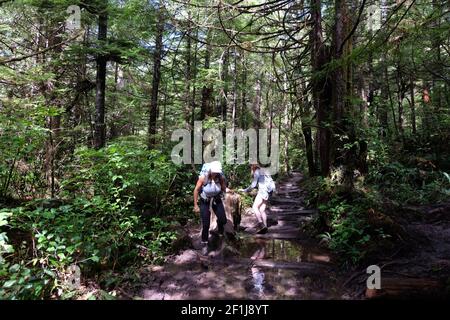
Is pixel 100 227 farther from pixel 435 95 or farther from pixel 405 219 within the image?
pixel 435 95

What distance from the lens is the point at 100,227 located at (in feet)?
21.2

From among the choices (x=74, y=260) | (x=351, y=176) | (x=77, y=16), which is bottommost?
(x=74, y=260)

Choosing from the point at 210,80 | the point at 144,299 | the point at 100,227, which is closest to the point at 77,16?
the point at 210,80

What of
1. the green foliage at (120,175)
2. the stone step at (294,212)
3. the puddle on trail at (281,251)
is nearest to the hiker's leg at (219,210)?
the puddle on trail at (281,251)

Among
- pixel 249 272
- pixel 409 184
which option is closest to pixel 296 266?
pixel 249 272

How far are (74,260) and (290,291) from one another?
3.65 meters

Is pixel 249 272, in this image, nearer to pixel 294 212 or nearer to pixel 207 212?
pixel 207 212

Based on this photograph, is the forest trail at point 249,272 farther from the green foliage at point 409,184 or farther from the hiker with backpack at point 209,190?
the green foliage at point 409,184

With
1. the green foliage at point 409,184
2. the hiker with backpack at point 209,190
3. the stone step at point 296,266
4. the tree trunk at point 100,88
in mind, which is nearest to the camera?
the stone step at point 296,266

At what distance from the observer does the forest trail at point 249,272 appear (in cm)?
503

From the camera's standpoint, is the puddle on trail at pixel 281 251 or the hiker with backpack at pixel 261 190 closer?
the puddle on trail at pixel 281 251

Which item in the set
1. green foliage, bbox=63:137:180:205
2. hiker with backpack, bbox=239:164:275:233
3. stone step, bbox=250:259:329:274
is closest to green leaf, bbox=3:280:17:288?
green foliage, bbox=63:137:180:205

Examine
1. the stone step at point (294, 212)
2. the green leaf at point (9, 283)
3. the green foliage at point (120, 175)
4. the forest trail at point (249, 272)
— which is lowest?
the forest trail at point (249, 272)

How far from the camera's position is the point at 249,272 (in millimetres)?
5812
